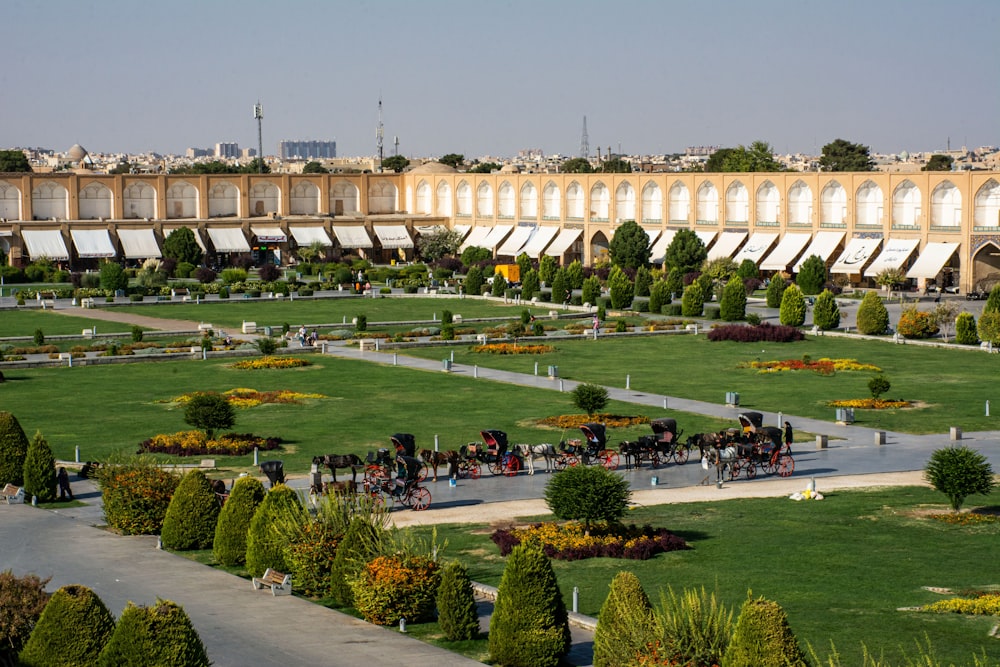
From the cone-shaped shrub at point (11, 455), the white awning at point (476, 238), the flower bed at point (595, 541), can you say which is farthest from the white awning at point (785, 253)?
the flower bed at point (595, 541)

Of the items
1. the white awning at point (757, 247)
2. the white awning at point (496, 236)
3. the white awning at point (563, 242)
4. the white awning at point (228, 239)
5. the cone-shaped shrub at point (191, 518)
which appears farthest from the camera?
the white awning at point (496, 236)

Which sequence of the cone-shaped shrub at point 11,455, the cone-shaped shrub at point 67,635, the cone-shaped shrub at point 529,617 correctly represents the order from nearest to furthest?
the cone-shaped shrub at point 67,635 → the cone-shaped shrub at point 529,617 → the cone-shaped shrub at point 11,455

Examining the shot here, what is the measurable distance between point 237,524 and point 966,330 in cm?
3633

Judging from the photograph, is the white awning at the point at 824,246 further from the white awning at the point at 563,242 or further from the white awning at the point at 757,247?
the white awning at the point at 563,242

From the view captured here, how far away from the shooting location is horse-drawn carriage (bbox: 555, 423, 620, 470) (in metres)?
30.5

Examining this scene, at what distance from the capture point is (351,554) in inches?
786

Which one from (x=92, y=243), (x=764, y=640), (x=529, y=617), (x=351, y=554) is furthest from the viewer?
(x=92, y=243)

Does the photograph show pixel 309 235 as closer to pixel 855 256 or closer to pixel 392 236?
pixel 392 236

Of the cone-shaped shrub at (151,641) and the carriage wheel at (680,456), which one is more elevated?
the cone-shaped shrub at (151,641)

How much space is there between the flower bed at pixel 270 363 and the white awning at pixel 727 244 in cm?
4192

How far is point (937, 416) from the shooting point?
122 ft

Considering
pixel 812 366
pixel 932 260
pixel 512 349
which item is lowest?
pixel 812 366

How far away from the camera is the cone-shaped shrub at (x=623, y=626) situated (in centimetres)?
1511

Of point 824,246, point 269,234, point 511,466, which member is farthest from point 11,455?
point 269,234
